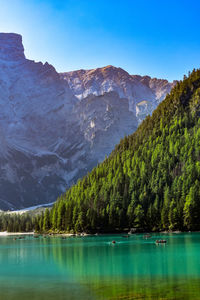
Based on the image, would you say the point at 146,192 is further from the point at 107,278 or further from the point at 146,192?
the point at 107,278

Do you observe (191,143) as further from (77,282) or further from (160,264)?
(77,282)

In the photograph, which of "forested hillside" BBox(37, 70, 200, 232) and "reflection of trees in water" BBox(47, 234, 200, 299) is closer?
"reflection of trees in water" BBox(47, 234, 200, 299)

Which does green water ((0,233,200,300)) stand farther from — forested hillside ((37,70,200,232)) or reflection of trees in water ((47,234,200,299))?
forested hillside ((37,70,200,232))

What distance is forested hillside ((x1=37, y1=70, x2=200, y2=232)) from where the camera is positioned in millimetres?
135188

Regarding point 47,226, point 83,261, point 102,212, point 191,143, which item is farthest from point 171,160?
point 83,261

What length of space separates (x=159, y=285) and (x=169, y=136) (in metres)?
150

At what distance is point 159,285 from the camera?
3822 cm

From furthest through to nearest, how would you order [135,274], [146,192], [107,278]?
[146,192], [135,274], [107,278]

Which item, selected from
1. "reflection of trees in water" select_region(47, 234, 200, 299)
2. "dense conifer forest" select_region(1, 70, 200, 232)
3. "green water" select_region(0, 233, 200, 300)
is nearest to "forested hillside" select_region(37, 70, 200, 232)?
"dense conifer forest" select_region(1, 70, 200, 232)

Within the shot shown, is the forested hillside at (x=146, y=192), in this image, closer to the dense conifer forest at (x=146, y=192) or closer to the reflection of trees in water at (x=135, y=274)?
the dense conifer forest at (x=146, y=192)

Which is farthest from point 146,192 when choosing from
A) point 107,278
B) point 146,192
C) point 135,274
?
point 107,278

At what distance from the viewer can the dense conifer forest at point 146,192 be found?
5325 inches

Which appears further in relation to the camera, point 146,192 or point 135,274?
point 146,192

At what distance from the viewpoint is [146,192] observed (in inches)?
6033
